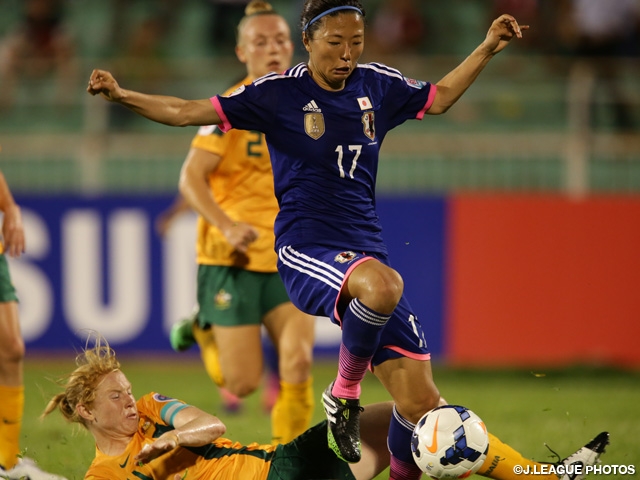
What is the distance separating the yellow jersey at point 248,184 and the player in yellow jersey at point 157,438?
1799 mm

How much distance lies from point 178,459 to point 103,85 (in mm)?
1722

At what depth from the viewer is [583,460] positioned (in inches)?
189

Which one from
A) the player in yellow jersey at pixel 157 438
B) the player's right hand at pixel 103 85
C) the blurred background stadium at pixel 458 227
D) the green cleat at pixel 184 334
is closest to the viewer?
the player's right hand at pixel 103 85

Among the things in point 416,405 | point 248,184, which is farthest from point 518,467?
point 248,184

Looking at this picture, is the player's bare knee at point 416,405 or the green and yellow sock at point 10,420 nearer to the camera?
the player's bare knee at point 416,405

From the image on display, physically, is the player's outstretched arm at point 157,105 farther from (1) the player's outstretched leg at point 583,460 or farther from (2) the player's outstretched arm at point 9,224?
(1) the player's outstretched leg at point 583,460

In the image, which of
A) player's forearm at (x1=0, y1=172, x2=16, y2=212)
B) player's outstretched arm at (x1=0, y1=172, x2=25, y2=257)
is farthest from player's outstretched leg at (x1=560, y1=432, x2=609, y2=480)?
player's forearm at (x1=0, y1=172, x2=16, y2=212)

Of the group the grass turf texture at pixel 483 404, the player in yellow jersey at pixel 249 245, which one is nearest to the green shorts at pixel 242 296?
the player in yellow jersey at pixel 249 245

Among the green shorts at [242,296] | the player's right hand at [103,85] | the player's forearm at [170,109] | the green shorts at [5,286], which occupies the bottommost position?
the green shorts at [242,296]

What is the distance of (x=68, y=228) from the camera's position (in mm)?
10602

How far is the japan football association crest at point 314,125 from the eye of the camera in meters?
4.84

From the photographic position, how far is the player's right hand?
14.7 feet

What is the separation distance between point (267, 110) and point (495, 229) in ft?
19.7

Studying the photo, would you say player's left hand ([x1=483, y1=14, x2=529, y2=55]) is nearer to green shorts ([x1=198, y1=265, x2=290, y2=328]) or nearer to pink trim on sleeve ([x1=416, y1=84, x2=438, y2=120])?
pink trim on sleeve ([x1=416, y1=84, x2=438, y2=120])
